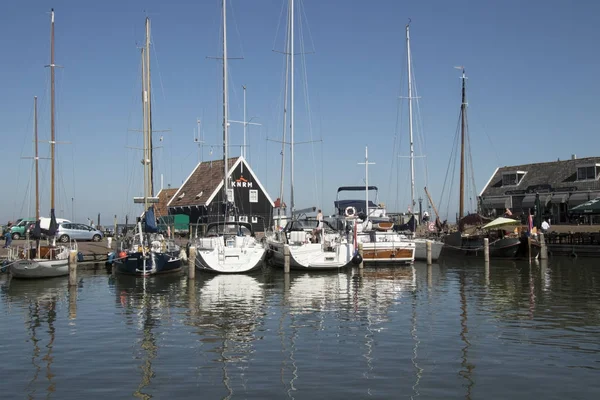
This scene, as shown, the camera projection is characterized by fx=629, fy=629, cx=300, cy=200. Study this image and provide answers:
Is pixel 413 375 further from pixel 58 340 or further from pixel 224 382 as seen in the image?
pixel 58 340

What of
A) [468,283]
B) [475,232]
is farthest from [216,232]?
[475,232]

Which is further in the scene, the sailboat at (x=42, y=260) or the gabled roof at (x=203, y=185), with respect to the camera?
the gabled roof at (x=203, y=185)

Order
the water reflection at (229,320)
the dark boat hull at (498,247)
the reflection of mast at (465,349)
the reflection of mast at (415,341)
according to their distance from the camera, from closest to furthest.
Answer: the reflection of mast at (415,341)
the reflection of mast at (465,349)
the water reflection at (229,320)
the dark boat hull at (498,247)

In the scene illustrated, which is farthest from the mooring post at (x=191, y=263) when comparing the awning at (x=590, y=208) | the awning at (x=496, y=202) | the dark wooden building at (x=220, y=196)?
the awning at (x=496, y=202)

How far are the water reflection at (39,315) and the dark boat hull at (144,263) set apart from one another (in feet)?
8.96

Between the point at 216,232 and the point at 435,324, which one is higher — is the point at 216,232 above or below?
above

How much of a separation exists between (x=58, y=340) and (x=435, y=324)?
10.2 meters

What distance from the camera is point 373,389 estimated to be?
11461mm

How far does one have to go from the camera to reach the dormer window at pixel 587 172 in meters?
54.0

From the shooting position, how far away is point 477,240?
4212 centimetres

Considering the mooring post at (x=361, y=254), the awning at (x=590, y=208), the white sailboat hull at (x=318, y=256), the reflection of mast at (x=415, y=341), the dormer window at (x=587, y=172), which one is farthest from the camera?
the dormer window at (x=587, y=172)

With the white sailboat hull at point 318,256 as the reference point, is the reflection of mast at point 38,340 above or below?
below

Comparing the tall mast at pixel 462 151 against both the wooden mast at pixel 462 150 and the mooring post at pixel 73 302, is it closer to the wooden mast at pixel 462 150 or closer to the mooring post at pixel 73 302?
the wooden mast at pixel 462 150

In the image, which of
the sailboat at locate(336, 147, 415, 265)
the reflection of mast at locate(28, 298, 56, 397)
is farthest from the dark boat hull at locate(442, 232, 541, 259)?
the reflection of mast at locate(28, 298, 56, 397)
